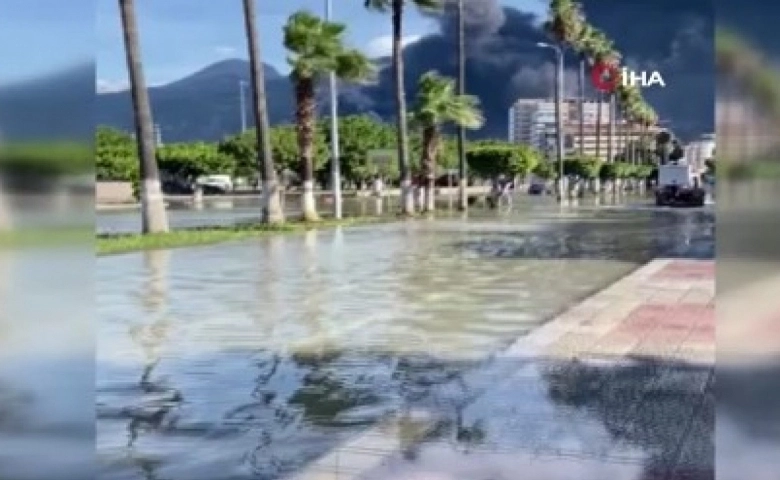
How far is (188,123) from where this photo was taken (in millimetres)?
4188

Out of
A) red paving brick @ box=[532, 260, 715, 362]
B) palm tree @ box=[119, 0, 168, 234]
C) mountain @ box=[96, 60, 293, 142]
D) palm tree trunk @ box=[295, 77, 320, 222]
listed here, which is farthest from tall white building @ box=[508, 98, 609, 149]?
palm tree @ box=[119, 0, 168, 234]

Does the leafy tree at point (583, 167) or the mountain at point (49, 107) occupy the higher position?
the mountain at point (49, 107)

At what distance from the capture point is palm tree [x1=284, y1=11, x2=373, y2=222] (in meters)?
3.88

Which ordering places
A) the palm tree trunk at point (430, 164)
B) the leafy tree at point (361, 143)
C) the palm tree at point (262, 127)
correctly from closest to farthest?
the palm tree at point (262, 127)
the leafy tree at point (361, 143)
the palm tree trunk at point (430, 164)

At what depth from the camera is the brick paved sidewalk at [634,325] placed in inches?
151

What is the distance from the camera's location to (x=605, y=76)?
3.61 metres

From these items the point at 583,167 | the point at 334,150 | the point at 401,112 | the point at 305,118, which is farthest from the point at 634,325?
the point at 305,118

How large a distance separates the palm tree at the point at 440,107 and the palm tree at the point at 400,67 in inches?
2.3

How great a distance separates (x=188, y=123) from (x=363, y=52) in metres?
0.67

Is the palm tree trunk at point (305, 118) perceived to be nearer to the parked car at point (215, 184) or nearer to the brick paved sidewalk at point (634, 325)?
the parked car at point (215, 184)

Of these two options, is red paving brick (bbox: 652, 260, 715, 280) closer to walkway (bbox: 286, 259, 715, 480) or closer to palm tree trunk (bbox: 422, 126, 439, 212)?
walkway (bbox: 286, 259, 715, 480)

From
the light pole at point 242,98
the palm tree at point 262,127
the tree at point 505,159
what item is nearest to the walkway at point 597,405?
the tree at point 505,159

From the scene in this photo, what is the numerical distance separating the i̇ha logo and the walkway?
54 cm

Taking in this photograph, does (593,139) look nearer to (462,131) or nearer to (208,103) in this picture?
(462,131)
